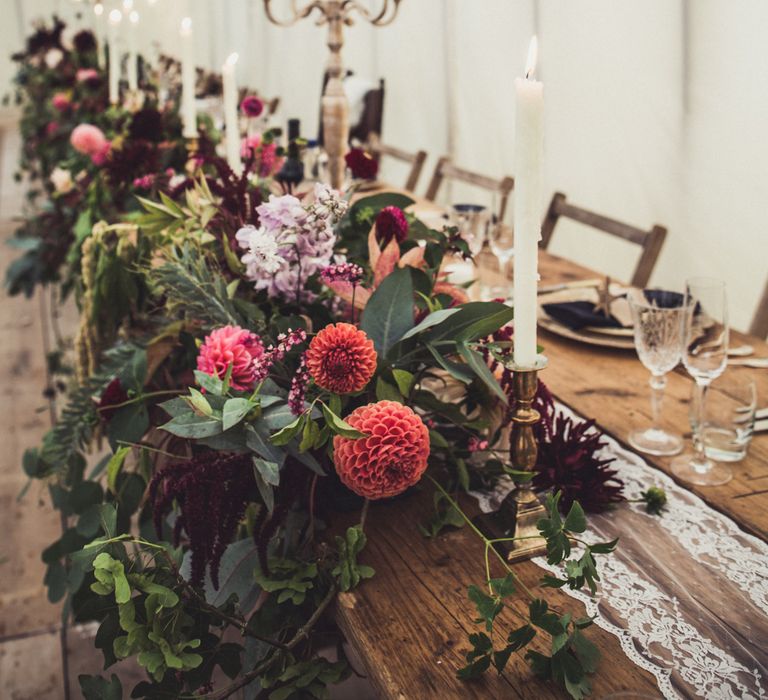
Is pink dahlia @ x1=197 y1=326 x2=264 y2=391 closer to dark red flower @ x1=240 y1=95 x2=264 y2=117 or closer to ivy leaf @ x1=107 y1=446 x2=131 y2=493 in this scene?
ivy leaf @ x1=107 y1=446 x2=131 y2=493

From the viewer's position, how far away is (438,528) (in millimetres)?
874

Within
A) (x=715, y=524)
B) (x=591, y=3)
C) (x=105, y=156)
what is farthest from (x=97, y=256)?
(x=591, y=3)

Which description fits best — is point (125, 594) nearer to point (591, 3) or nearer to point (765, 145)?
point (765, 145)

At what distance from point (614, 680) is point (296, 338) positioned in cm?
41

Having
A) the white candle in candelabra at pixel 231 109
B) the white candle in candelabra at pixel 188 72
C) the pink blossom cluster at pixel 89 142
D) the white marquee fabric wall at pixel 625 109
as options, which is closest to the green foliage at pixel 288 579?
the white candle in candelabra at pixel 231 109

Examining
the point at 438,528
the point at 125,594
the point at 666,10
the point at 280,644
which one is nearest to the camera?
the point at 125,594

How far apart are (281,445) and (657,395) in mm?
591

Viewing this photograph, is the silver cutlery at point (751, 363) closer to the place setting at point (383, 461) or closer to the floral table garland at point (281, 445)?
the place setting at point (383, 461)

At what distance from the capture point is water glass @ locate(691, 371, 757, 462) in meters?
1.05

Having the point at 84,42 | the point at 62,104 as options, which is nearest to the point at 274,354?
the point at 62,104

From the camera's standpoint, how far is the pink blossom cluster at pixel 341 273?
86 cm

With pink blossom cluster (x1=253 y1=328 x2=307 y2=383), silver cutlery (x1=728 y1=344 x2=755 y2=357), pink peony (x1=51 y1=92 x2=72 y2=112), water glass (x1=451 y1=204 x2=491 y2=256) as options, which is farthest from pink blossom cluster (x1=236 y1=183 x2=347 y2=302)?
pink peony (x1=51 y1=92 x2=72 y2=112)

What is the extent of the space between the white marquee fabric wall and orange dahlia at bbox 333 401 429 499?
2.18 metres

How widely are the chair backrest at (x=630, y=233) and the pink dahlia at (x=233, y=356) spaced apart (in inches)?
49.7
